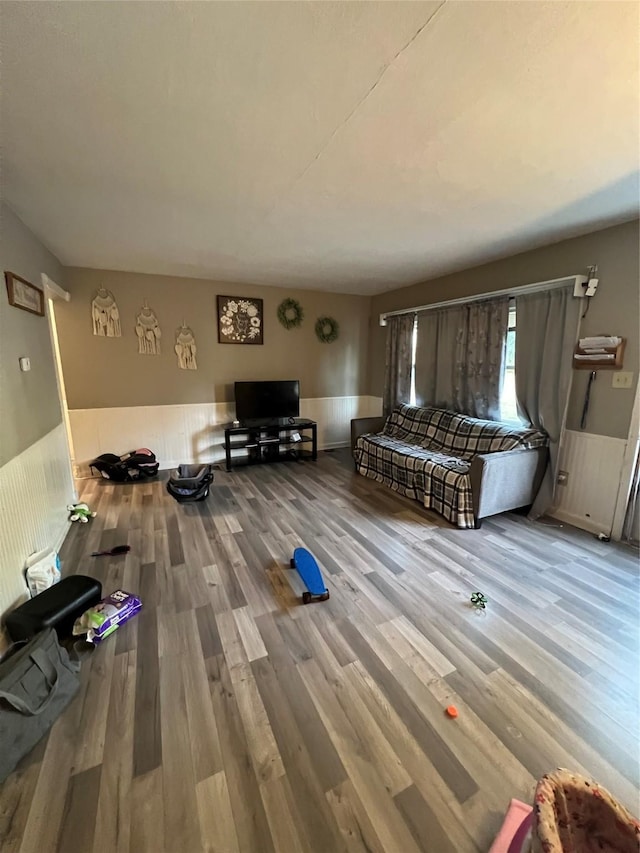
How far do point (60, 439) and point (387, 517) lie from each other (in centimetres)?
303

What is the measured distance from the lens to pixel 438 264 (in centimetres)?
374

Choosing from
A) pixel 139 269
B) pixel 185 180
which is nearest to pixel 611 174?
pixel 185 180

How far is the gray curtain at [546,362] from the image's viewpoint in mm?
2912

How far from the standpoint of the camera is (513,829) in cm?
102

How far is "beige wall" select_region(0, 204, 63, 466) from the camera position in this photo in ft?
6.73

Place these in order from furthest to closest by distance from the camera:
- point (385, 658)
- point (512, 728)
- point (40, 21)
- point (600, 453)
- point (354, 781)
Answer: point (600, 453) → point (385, 658) → point (512, 728) → point (354, 781) → point (40, 21)

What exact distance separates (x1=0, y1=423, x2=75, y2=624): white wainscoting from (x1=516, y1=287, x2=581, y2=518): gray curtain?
3809 mm

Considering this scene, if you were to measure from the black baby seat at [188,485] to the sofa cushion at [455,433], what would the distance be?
2.33 meters

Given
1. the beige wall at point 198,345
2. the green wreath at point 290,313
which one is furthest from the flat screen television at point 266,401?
the green wreath at point 290,313

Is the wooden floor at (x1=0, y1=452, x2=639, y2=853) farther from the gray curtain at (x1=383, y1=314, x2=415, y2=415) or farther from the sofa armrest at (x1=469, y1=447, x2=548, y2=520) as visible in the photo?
the gray curtain at (x1=383, y1=314, x2=415, y2=415)

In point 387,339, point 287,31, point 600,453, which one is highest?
point 287,31

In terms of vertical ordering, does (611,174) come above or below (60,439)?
above

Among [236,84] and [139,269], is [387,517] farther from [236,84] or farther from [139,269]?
[139,269]

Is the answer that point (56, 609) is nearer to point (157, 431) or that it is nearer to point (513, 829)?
point (513, 829)
